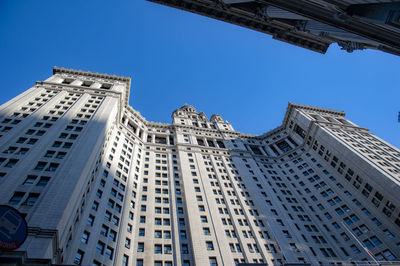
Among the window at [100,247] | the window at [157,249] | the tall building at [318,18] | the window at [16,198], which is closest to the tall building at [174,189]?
the window at [16,198]

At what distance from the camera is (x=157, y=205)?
48500 millimetres

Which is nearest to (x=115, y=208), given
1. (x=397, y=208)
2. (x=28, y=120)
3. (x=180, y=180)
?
(x=180, y=180)

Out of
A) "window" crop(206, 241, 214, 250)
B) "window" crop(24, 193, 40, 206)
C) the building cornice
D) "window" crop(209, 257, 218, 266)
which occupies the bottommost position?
"window" crop(209, 257, 218, 266)

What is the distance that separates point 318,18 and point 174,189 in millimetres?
39951

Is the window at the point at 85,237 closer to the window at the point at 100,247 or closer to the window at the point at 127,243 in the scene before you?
the window at the point at 100,247

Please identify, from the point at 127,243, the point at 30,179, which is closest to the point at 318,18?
the point at 127,243

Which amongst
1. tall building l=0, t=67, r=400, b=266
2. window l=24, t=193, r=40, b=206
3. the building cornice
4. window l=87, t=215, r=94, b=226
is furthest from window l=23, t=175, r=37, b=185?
the building cornice

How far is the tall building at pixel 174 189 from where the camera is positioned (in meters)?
32.7

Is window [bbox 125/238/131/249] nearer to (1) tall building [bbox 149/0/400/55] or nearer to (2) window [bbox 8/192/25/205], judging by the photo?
(2) window [bbox 8/192/25/205]

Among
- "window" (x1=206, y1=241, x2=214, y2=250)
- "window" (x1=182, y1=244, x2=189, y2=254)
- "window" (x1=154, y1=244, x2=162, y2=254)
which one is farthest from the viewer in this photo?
"window" (x1=206, y1=241, x2=214, y2=250)

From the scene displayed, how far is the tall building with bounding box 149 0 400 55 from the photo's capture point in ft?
83.2

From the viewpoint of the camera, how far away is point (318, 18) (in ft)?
103

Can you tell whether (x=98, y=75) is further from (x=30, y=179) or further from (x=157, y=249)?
(x=157, y=249)

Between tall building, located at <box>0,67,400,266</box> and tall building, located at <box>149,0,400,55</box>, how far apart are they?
28.3 m
